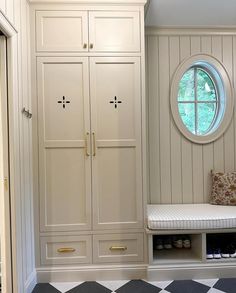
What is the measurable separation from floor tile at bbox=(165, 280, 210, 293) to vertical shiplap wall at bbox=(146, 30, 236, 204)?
835mm

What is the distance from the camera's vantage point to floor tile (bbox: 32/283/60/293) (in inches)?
88.4

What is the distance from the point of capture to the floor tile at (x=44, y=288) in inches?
88.4

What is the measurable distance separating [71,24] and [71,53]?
24 cm

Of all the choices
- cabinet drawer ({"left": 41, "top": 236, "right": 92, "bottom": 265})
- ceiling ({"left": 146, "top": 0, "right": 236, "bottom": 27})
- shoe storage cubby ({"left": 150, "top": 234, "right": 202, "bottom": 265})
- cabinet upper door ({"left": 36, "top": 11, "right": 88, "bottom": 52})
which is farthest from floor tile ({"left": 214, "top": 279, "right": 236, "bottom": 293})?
ceiling ({"left": 146, "top": 0, "right": 236, "bottom": 27})

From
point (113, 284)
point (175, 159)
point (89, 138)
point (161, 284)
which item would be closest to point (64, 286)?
point (113, 284)

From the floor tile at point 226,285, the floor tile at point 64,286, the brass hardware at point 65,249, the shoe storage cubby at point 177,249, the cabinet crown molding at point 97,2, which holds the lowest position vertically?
the floor tile at point 64,286

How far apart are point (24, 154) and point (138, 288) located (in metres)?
1.41

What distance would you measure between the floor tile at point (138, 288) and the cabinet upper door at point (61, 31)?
1993mm

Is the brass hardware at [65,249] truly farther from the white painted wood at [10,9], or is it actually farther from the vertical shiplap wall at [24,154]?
the white painted wood at [10,9]

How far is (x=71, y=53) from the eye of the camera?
2.37 meters

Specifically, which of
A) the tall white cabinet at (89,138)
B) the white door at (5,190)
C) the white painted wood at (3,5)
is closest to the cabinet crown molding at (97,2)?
the tall white cabinet at (89,138)

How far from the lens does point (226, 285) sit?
2285 millimetres

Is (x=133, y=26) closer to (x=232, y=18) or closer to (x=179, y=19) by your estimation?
(x=179, y=19)

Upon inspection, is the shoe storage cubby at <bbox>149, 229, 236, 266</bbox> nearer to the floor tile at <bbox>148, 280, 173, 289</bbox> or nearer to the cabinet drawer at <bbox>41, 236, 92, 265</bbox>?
the floor tile at <bbox>148, 280, 173, 289</bbox>
